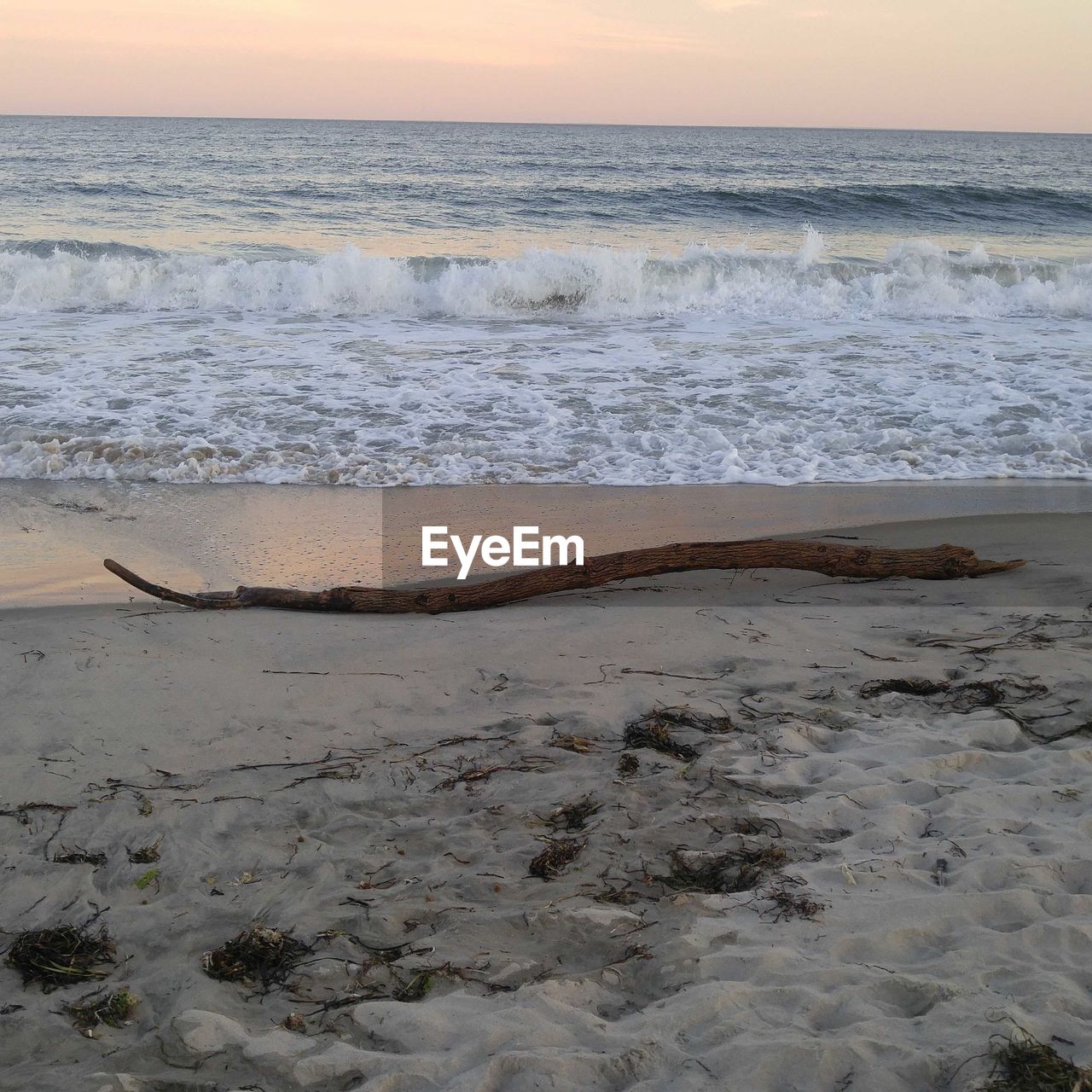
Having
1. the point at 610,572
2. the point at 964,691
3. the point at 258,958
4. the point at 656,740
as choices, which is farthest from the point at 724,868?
the point at 610,572

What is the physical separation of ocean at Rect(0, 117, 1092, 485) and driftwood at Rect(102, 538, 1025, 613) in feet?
6.42

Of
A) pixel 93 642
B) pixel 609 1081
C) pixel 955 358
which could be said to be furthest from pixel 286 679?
pixel 955 358

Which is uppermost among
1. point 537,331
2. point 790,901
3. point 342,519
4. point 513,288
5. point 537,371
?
point 513,288

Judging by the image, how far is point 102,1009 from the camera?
2039 millimetres

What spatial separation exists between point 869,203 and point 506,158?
17.4m

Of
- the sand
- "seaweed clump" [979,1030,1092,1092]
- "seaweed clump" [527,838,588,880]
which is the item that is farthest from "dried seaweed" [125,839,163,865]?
"seaweed clump" [979,1030,1092,1092]

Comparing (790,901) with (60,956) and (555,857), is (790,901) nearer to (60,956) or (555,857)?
(555,857)

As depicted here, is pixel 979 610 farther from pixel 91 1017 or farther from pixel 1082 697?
pixel 91 1017

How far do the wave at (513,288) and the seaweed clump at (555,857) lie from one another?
11.2 metres

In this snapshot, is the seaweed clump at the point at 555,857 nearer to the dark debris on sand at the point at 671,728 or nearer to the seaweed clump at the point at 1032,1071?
the dark debris on sand at the point at 671,728

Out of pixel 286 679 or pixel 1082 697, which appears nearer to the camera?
pixel 1082 697

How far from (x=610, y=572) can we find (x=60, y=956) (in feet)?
9.07

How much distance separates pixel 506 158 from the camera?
126ft

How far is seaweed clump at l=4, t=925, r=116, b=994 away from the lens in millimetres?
2121
